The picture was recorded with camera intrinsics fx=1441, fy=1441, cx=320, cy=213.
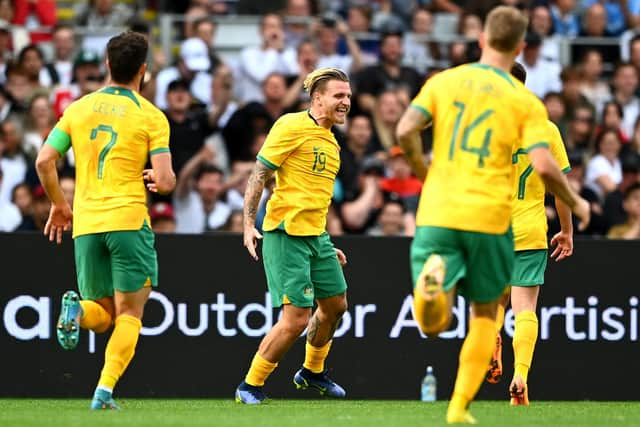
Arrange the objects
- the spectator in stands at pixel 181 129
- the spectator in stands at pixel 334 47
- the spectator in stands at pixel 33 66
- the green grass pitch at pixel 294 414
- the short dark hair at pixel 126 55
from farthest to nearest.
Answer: the spectator in stands at pixel 334 47, the spectator in stands at pixel 33 66, the spectator in stands at pixel 181 129, the short dark hair at pixel 126 55, the green grass pitch at pixel 294 414

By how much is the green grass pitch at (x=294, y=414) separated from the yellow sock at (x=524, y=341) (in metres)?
0.30

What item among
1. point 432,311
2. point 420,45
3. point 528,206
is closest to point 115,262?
point 432,311

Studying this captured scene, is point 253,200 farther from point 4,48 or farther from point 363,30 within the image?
point 363,30

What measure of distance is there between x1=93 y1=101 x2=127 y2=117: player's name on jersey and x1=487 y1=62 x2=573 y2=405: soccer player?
2.91 meters

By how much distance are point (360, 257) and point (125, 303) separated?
162 inches

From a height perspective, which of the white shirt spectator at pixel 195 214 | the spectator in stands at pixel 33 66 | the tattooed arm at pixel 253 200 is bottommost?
the white shirt spectator at pixel 195 214

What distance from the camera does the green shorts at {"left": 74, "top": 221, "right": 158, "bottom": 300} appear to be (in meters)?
9.12

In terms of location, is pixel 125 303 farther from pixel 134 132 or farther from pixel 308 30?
pixel 308 30

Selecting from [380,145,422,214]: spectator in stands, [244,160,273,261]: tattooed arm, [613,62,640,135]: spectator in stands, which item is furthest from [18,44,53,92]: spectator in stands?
[613,62,640,135]: spectator in stands

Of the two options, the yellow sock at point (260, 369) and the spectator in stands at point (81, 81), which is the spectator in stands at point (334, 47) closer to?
the spectator in stands at point (81, 81)

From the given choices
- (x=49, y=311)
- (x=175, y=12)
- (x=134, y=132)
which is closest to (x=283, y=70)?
(x=175, y=12)

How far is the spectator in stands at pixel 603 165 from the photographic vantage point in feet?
53.6

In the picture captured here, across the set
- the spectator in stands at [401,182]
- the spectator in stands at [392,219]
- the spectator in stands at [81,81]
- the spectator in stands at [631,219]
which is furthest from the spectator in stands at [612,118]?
the spectator in stands at [81,81]

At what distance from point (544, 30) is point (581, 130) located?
6.91 ft
